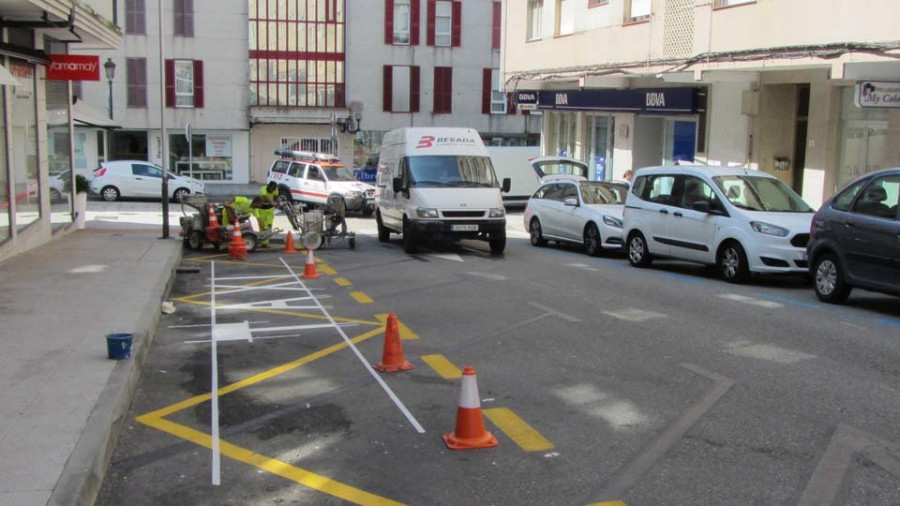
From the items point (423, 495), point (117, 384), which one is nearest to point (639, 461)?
point (423, 495)

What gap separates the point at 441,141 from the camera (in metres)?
20.1

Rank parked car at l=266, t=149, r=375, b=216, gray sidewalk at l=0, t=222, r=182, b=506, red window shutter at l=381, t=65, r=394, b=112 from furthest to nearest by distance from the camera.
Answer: red window shutter at l=381, t=65, r=394, b=112, parked car at l=266, t=149, r=375, b=216, gray sidewalk at l=0, t=222, r=182, b=506

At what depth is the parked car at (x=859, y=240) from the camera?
11289 mm

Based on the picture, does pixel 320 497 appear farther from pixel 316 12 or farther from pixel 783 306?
pixel 316 12

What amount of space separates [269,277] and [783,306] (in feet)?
26.5

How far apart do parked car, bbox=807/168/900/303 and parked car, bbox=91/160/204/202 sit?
90.4 feet

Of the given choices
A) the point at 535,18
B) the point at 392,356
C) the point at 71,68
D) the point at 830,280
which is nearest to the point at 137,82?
the point at 535,18

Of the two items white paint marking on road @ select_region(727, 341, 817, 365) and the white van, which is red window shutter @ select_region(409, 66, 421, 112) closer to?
the white van

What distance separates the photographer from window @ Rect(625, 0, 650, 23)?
2583cm

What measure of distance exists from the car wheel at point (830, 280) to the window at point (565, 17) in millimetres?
19135

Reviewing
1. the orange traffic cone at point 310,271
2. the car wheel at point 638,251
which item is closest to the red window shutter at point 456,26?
the car wheel at point 638,251

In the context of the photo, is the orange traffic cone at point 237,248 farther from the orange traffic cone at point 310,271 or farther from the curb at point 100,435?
the curb at point 100,435

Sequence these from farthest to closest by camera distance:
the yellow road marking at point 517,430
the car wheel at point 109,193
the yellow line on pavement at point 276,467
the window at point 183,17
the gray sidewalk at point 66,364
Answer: the window at point 183,17, the car wheel at point 109,193, the yellow road marking at point 517,430, the yellow line on pavement at point 276,467, the gray sidewalk at point 66,364

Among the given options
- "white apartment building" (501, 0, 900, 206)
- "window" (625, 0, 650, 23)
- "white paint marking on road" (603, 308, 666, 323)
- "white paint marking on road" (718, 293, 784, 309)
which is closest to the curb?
"white paint marking on road" (603, 308, 666, 323)
